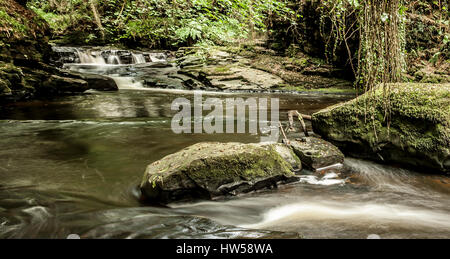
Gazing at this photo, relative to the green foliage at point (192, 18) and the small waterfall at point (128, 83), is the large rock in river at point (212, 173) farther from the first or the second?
the small waterfall at point (128, 83)

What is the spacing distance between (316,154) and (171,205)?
2.26 metres

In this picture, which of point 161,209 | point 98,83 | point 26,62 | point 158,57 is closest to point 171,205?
point 161,209

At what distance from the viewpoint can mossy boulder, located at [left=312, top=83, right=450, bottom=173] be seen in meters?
3.28

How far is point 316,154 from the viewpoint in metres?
3.61

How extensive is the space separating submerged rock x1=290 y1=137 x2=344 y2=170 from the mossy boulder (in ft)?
1.53

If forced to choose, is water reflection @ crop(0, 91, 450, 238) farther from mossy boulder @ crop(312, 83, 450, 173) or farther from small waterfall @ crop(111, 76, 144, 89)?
small waterfall @ crop(111, 76, 144, 89)

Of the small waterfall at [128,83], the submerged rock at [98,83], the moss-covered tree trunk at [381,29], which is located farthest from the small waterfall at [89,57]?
the moss-covered tree trunk at [381,29]

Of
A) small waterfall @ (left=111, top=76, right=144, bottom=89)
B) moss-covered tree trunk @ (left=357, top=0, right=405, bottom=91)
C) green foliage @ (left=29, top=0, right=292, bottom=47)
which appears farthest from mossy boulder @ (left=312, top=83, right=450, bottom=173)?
small waterfall @ (left=111, top=76, right=144, bottom=89)

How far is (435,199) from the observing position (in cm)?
287

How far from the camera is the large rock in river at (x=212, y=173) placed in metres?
2.62

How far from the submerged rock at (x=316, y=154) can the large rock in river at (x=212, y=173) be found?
613mm
